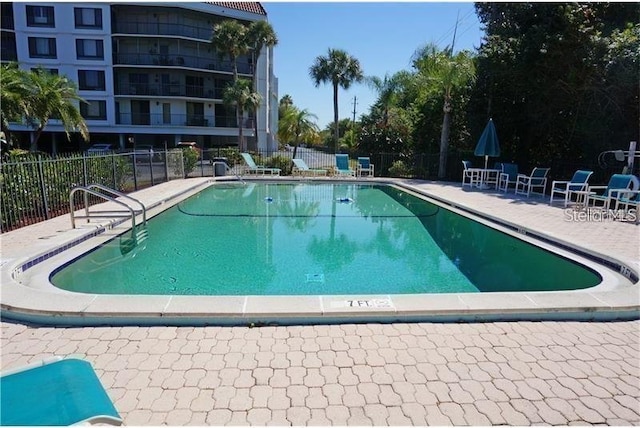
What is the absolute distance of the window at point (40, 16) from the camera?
102ft

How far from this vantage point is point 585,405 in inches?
109

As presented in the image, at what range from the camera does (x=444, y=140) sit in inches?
714

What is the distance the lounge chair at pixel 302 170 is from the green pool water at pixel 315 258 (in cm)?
789

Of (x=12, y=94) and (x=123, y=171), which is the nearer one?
(x=12, y=94)

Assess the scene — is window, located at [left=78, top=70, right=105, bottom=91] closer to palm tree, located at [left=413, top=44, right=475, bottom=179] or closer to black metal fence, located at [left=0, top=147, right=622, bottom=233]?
black metal fence, located at [left=0, top=147, right=622, bottom=233]

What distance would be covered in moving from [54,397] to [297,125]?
2723 centimetres

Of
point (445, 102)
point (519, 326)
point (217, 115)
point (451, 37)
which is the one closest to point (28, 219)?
point (519, 326)

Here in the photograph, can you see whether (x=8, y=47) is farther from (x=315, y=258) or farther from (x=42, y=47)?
(x=315, y=258)

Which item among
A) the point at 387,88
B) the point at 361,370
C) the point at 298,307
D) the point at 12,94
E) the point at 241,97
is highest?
the point at 387,88

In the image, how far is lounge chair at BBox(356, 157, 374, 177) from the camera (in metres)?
19.5

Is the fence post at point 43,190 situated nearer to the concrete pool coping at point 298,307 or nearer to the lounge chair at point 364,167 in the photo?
the concrete pool coping at point 298,307

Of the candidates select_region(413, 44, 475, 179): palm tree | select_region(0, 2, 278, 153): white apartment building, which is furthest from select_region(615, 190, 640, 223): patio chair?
select_region(0, 2, 278, 153): white apartment building

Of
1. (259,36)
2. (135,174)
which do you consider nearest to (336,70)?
(259,36)

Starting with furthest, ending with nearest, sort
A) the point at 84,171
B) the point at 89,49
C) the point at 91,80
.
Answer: the point at 91,80
the point at 89,49
the point at 84,171
